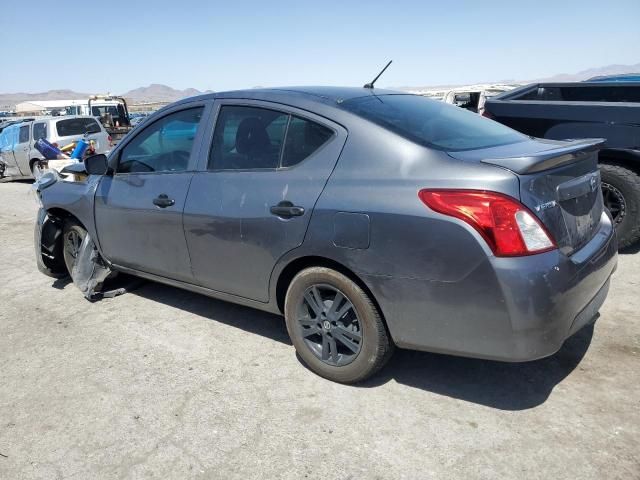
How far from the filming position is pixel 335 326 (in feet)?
9.84

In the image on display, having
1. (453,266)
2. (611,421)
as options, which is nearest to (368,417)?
(453,266)

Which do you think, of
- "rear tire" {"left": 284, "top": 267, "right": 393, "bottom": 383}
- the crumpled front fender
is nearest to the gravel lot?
"rear tire" {"left": 284, "top": 267, "right": 393, "bottom": 383}

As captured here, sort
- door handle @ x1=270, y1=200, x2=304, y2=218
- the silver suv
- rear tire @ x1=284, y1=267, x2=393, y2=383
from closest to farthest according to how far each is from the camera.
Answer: rear tire @ x1=284, y1=267, x2=393, y2=383 → door handle @ x1=270, y1=200, x2=304, y2=218 → the silver suv

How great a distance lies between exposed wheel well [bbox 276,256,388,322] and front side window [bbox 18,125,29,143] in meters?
13.1

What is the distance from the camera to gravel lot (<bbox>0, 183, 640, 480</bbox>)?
2.42 meters

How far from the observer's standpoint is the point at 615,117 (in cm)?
498

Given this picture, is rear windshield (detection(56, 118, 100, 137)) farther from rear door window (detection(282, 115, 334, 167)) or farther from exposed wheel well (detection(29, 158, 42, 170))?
rear door window (detection(282, 115, 334, 167))

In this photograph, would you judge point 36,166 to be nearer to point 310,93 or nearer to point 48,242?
point 48,242

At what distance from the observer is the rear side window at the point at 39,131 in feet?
43.5

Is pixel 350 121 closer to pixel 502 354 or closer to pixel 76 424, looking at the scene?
pixel 502 354

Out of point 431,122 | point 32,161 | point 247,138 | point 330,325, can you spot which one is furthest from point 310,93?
point 32,161

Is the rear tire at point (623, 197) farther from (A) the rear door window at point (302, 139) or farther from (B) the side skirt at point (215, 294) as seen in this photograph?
(B) the side skirt at point (215, 294)

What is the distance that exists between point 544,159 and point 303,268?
143 centimetres

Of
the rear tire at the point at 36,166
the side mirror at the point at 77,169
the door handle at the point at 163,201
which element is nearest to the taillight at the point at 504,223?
the door handle at the point at 163,201
